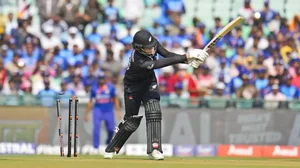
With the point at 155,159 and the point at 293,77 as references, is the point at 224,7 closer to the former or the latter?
the point at 293,77

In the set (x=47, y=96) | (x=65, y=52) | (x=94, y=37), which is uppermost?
(x=94, y=37)

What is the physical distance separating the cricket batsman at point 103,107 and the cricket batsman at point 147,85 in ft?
22.0

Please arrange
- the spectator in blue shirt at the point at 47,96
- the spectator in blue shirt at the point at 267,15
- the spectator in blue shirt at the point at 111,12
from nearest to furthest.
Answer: the spectator in blue shirt at the point at 47,96, the spectator in blue shirt at the point at 111,12, the spectator in blue shirt at the point at 267,15

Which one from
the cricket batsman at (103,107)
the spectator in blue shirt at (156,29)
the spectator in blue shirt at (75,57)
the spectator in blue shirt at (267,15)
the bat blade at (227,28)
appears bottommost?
the cricket batsman at (103,107)

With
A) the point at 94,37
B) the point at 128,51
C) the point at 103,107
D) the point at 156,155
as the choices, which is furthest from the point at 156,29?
the point at 156,155

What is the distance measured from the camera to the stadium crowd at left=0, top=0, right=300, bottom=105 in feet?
64.7

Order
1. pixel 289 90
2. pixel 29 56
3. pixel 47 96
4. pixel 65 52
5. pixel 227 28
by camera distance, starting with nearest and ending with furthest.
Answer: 1. pixel 227 28
2. pixel 47 96
3. pixel 289 90
4. pixel 29 56
5. pixel 65 52

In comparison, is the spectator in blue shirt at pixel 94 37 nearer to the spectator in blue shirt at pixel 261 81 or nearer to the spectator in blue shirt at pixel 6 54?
the spectator in blue shirt at pixel 6 54

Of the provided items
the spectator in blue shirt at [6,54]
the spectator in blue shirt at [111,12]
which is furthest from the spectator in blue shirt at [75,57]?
the spectator in blue shirt at [111,12]

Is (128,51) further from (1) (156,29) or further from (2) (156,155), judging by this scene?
(2) (156,155)

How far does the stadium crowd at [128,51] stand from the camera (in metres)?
19.7

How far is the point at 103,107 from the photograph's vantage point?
19.5 meters

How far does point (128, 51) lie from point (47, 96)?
2.54 metres

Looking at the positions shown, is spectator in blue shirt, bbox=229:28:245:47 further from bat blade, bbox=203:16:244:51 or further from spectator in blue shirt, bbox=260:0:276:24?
bat blade, bbox=203:16:244:51
